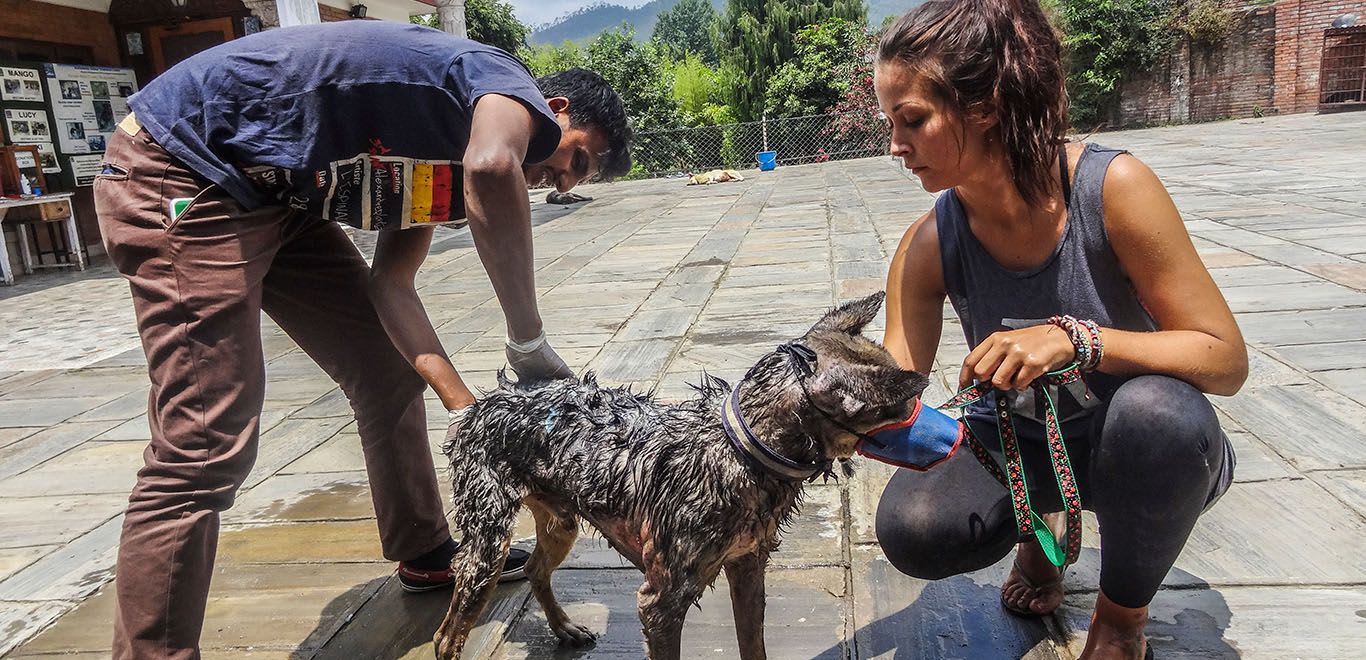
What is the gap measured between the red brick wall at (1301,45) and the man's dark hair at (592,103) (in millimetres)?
29728

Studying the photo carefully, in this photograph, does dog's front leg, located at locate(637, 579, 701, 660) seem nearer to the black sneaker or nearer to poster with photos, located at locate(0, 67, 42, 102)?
the black sneaker

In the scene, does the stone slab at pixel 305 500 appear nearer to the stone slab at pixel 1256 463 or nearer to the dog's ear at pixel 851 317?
the dog's ear at pixel 851 317

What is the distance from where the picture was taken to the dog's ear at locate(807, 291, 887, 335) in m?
2.15

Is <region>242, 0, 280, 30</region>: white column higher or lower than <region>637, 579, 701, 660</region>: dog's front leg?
higher

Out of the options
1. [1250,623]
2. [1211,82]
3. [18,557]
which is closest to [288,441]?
[18,557]

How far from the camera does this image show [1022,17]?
7.44 ft

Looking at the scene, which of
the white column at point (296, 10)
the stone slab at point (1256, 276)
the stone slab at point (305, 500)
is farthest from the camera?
the white column at point (296, 10)

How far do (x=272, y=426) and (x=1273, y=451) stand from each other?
505 centimetres

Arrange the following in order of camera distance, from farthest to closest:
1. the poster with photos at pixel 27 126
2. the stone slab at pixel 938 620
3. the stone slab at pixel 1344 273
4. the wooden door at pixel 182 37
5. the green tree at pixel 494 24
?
the green tree at pixel 494 24
the wooden door at pixel 182 37
the poster with photos at pixel 27 126
the stone slab at pixel 1344 273
the stone slab at pixel 938 620

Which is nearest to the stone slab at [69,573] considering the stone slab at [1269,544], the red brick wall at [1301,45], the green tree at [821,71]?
the stone slab at [1269,544]

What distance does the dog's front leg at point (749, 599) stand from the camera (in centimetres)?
235

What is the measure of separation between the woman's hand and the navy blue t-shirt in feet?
4.30

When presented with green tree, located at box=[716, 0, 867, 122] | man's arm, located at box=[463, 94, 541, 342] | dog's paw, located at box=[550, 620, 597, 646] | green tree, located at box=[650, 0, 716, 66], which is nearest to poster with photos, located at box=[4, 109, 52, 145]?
man's arm, located at box=[463, 94, 541, 342]

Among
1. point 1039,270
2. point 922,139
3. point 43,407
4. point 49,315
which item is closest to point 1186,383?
point 1039,270
